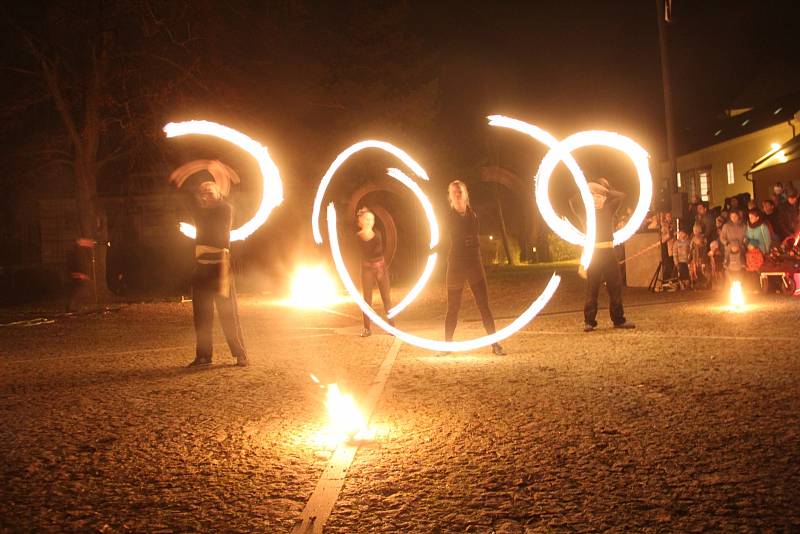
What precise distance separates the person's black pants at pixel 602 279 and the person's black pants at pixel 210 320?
16.2 ft

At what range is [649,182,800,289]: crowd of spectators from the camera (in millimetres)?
16938

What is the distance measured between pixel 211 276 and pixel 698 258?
1265cm

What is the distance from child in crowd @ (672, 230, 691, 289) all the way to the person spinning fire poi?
783 centimetres

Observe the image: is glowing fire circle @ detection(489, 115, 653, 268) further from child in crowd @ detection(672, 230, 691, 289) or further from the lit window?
the lit window

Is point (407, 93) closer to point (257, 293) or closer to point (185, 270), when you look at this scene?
point (185, 270)

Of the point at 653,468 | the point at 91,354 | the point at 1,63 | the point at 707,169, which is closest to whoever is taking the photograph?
the point at 653,468

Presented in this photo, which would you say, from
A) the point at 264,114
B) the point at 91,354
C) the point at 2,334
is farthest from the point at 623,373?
the point at 264,114

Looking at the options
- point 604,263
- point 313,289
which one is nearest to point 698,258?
point 604,263

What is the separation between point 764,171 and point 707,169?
52.5 ft

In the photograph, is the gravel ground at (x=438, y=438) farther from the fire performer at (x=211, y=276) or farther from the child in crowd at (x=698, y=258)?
the child in crowd at (x=698, y=258)

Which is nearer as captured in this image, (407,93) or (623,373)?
(623,373)

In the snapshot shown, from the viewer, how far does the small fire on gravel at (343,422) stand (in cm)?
626

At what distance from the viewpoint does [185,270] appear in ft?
115

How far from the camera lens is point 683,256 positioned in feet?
64.5
